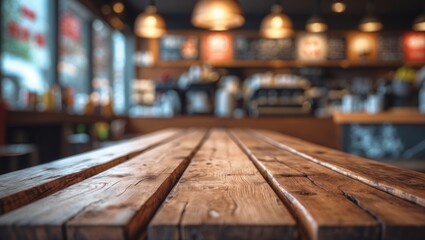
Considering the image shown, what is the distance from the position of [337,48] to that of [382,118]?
340cm

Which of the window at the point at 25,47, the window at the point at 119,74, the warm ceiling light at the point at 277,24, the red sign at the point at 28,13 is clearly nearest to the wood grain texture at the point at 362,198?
the window at the point at 25,47

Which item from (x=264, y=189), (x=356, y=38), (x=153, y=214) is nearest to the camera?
(x=153, y=214)

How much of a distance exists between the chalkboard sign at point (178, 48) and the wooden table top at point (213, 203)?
21.7 ft

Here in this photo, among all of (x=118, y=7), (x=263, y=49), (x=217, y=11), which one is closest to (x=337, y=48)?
(x=263, y=49)

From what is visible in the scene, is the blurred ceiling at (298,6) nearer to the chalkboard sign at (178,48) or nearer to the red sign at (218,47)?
the chalkboard sign at (178,48)

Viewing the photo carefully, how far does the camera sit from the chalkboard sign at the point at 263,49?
782 cm

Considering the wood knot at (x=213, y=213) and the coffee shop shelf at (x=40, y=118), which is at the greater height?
the coffee shop shelf at (x=40, y=118)

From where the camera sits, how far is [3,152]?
108 inches

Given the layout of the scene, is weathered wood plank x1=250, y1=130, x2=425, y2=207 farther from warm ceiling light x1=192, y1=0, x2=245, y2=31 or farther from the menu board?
the menu board

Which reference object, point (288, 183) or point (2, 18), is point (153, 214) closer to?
point (288, 183)

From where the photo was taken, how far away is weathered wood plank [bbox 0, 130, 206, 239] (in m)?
0.64

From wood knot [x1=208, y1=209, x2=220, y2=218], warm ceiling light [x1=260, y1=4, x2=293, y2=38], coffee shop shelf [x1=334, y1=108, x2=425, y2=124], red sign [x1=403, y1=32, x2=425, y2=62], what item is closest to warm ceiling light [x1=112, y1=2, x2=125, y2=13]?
warm ceiling light [x1=260, y1=4, x2=293, y2=38]

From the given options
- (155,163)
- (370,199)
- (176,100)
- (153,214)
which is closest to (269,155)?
(155,163)

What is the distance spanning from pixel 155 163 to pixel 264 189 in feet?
1.77
